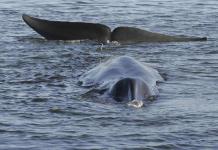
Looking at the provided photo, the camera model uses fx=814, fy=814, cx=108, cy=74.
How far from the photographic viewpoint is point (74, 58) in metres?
15.6

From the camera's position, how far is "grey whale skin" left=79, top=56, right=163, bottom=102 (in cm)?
1115

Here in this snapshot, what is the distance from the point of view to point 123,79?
11.3m

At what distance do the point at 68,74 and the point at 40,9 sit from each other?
10.4m

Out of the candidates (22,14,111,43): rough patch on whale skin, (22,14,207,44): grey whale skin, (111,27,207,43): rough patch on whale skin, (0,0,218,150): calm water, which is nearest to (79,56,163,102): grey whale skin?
(0,0,218,150): calm water

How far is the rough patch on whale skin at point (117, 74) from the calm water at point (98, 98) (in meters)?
0.20

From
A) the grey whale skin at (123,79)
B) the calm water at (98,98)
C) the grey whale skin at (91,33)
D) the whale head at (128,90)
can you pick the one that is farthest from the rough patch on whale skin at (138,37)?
the whale head at (128,90)

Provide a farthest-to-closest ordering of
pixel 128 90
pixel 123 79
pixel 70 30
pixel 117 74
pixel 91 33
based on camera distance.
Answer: pixel 91 33 < pixel 70 30 < pixel 117 74 < pixel 123 79 < pixel 128 90

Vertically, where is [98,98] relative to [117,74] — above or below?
below

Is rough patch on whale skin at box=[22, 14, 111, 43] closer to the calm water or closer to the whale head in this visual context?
the calm water

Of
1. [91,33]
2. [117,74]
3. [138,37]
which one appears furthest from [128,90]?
[91,33]

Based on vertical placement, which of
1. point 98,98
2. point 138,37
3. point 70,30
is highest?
point 70,30

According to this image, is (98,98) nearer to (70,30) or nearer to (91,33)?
(70,30)

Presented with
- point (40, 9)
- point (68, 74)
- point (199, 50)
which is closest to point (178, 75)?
point (68, 74)

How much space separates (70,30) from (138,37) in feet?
4.69
